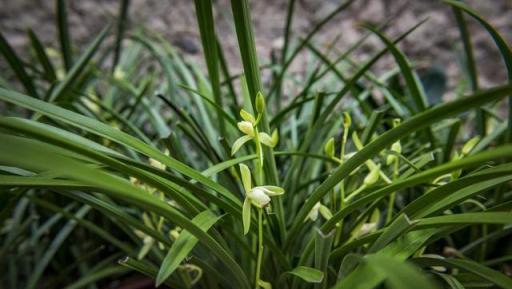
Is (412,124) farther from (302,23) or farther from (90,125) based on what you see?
(302,23)

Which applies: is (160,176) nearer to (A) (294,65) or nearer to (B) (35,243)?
(B) (35,243)

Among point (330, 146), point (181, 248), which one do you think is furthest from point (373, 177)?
point (181, 248)

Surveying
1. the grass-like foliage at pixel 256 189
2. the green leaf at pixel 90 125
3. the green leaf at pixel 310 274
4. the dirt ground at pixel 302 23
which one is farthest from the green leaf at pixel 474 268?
the dirt ground at pixel 302 23

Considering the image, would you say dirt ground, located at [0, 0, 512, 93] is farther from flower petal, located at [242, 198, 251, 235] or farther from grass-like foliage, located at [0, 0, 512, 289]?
flower petal, located at [242, 198, 251, 235]

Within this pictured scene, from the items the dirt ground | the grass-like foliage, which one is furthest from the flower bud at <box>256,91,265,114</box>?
the dirt ground

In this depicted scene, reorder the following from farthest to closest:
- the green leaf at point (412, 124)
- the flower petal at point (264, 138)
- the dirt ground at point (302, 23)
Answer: the dirt ground at point (302, 23), the flower petal at point (264, 138), the green leaf at point (412, 124)

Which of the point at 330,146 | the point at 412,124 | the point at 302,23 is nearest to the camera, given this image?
the point at 412,124

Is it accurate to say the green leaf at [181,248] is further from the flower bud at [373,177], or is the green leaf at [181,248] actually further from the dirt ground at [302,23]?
the dirt ground at [302,23]
